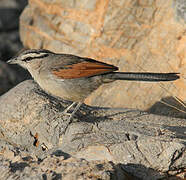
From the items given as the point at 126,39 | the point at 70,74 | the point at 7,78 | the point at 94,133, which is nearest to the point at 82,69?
the point at 70,74

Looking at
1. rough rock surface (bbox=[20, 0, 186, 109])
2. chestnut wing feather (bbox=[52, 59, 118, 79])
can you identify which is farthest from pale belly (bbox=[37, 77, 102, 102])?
rough rock surface (bbox=[20, 0, 186, 109])

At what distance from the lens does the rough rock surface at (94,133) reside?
5312 millimetres

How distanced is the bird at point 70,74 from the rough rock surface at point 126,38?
1.35m

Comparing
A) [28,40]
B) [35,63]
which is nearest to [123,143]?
[35,63]

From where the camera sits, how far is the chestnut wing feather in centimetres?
687

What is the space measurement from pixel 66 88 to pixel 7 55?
8.21 meters

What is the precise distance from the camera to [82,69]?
276 inches

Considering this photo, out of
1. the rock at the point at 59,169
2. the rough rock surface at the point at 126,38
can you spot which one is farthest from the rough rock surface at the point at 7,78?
the rock at the point at 59,169

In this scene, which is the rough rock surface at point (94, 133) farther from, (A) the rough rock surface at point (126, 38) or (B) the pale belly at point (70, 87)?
(A) the rough rock surface at point (126, 38)

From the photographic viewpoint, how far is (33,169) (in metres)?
4.87

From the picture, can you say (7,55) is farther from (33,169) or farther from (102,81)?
(33,169)

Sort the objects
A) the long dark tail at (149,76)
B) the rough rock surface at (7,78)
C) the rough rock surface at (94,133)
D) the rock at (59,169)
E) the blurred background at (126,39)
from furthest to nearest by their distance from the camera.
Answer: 1. the rough rock surface at (7,78)
2. the blurred background at (126,39)
3. the long dark tail at (149,76)
4. the rough rock surface at (94,133)
5. the rock at (59,169)

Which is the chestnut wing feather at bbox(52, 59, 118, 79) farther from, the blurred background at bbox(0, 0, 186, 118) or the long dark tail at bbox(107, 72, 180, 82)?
the blurred background at bbox(0, 0, 186, 118)

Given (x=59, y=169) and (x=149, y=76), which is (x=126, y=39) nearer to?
(x=149, y=76)
